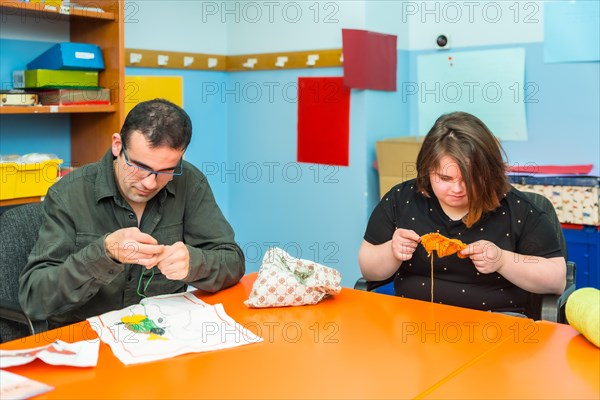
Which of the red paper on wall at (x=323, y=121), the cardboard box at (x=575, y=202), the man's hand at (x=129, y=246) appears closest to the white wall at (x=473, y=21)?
the red paper on wall at (x=323, y=121)

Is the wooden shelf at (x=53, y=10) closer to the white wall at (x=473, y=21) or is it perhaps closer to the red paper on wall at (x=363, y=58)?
the red paper on wall at (x=363, y=58)

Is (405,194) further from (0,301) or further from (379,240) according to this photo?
(0,301)

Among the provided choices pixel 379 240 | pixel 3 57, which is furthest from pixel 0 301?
pixel 3 57

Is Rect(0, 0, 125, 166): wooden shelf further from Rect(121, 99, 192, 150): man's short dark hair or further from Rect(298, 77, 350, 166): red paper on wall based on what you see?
Rect(121, 99, 192, 150): man's short dark hair

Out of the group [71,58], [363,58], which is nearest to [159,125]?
[71,58]

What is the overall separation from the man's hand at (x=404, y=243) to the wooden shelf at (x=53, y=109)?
70.4 inches

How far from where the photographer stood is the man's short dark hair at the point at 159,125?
197 cm

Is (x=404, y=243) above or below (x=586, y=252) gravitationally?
above

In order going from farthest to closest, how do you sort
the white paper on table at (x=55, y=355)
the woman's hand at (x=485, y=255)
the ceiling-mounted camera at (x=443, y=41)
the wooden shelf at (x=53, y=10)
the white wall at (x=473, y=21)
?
the ceiling-mounted camera at (x=443, y=41)
the white wall at (x=473, y=21)
the wooden shelf at (x=53, y=10)
the woman's hand at (x=485, y=255)
the white paper on table at (x=55, y=355)

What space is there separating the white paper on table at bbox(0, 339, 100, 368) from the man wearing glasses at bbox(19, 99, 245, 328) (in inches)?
11.4

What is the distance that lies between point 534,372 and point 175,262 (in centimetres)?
98

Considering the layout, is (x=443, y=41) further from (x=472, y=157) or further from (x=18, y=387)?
(x=18, y=387)

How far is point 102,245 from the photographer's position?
1.78 meters

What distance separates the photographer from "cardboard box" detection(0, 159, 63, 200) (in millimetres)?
3020
